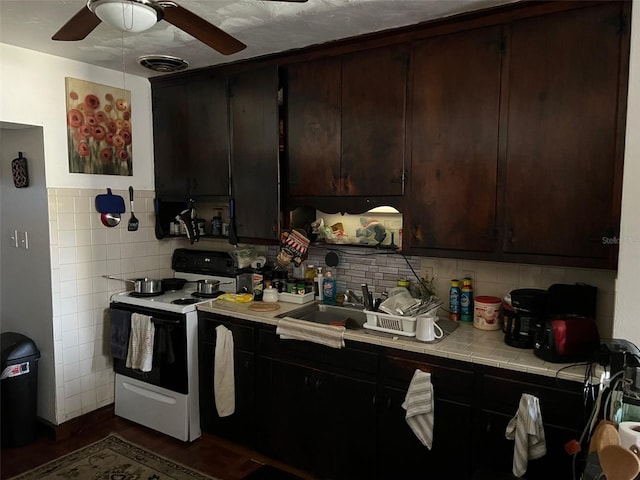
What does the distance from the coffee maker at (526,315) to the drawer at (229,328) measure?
1.46 meters

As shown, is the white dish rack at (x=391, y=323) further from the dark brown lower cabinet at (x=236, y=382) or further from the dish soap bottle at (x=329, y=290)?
the dark brown lower cabinet at (x=236, y=382)

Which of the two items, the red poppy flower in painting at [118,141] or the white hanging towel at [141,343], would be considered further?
the red poppy flower in painting at [118,141]

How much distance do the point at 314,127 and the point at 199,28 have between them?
1.17 meters

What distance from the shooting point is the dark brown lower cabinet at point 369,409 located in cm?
189

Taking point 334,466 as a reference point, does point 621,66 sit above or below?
above

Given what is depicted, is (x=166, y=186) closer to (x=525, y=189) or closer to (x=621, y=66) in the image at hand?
(x=525, y=189)

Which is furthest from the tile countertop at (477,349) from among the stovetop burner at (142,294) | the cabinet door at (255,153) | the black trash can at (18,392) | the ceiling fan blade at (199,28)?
the black trash can at (18,392)

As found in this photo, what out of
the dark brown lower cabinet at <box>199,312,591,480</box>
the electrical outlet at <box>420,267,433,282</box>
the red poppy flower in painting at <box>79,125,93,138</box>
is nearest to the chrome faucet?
the electrical outlet at <box>420,267,433,282</box>

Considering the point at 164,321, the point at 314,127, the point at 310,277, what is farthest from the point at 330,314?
the point at 314,127

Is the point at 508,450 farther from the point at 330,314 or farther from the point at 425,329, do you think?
the point at 330,314

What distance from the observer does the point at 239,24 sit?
232cm

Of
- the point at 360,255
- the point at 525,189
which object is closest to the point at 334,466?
the point at 360,255

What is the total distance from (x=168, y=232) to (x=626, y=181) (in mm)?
3060

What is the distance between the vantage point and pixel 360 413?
2348 mm
